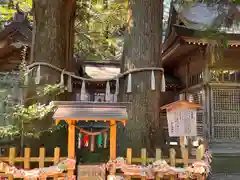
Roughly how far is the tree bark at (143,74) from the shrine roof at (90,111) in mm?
1283

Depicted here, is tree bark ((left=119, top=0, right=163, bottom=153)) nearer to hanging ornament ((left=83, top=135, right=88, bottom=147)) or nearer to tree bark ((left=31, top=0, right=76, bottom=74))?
hanging ornament ((left=83, top=135, right=88, bottom=147))

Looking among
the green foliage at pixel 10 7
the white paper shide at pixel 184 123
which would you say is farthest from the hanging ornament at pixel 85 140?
the green foliage at pixel 10 7

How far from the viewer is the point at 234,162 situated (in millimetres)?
9242

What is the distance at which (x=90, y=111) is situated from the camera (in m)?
5.38

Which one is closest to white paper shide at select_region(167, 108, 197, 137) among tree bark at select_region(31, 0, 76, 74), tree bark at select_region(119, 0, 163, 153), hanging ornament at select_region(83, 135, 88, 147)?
tree bark at select_region(119, 0, 163, 153)

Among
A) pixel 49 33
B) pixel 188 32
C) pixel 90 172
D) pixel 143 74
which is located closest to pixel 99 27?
pixel 188 32

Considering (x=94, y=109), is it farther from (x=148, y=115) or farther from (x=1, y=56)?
(x=1, y=56)

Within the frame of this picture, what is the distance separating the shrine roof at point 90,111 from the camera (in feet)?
17.2

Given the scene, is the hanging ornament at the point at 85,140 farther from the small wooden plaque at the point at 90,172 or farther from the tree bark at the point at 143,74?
the small wooden plaque at the point at 90,172

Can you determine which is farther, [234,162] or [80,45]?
[80,45]

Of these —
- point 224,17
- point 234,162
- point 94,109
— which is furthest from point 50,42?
point 234,162

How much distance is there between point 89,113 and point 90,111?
7cm

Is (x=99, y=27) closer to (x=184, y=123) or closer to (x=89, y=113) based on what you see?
(x=184, y=123)

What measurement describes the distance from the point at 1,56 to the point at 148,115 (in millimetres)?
8553
